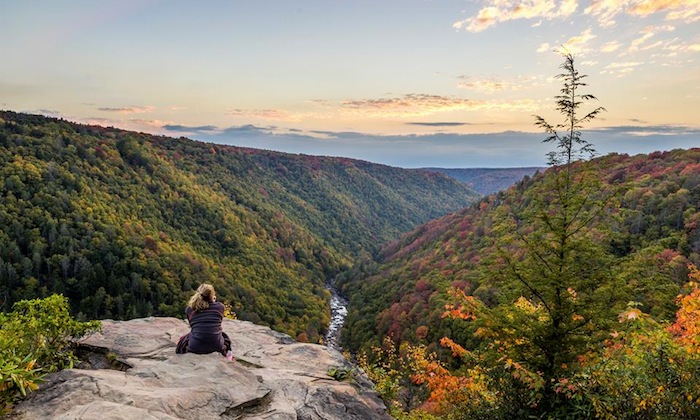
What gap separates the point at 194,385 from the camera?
7234mm

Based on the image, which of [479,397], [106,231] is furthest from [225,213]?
[479,397]

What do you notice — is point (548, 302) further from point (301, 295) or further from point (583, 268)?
point (301, 295)

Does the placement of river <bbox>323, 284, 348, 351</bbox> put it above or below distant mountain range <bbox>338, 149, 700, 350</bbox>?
below

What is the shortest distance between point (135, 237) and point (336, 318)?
53.7m

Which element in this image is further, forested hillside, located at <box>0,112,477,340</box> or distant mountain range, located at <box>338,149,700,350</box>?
forested hillside, located at <box>0,112,477,340</box>

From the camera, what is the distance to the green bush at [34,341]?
545 centimetres

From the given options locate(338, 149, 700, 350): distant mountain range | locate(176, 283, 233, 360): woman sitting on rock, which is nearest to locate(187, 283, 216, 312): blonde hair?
locate(176, 283, 233, 360): woman sitting on rock

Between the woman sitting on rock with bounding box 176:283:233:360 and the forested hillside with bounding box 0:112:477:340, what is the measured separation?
77215 mm

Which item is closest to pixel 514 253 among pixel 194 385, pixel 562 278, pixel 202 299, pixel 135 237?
pixel 562 278

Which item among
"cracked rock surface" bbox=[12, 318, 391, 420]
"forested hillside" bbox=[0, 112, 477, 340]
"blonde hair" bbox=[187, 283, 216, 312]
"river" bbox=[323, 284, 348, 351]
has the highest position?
"blonde hair" bbox=[187, 283, 216, 312]

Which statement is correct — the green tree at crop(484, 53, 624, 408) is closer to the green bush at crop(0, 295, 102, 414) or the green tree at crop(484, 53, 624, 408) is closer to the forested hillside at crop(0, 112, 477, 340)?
the green bush at crop(0, 295, 102, 414)

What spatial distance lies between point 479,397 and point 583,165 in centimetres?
769

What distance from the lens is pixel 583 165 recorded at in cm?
1173

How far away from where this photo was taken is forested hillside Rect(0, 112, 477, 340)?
83.4 meters
